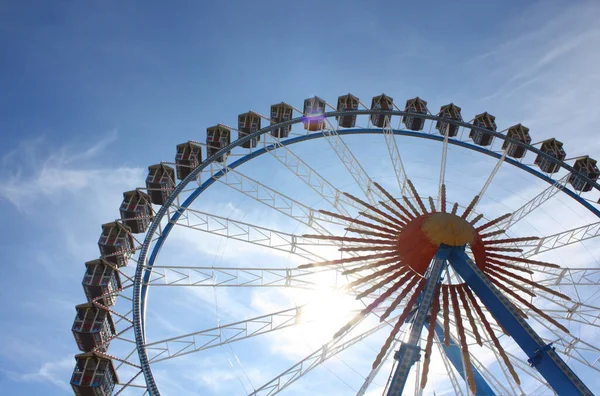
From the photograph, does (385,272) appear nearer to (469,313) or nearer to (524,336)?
(469,313)

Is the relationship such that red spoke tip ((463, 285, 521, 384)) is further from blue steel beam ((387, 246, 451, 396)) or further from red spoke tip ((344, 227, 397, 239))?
red spoke tip ((344, 227, 397, 239))

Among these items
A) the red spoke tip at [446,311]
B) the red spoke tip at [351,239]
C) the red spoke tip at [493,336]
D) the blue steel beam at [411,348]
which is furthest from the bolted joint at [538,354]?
the red spoke tip at [351,239]

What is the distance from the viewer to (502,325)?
1190 centimetres

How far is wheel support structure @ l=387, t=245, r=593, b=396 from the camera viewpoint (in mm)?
10484

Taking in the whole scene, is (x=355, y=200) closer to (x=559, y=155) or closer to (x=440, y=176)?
(x=440, y=176)

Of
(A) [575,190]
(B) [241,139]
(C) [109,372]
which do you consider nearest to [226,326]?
(C) [109,372]

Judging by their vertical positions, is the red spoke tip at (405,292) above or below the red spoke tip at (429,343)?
above

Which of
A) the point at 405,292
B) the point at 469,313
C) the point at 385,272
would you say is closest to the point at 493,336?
the point at 469,313

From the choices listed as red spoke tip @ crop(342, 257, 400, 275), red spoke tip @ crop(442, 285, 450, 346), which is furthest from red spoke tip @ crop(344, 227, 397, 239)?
red spoke tip @ crop(442, 285, 450, 346)

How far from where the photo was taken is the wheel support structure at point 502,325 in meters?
10.5

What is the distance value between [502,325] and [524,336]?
0.60 metres

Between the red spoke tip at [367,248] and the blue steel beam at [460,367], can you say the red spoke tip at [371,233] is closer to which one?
the red spoke tip at [367,248]

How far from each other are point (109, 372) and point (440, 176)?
1323cm

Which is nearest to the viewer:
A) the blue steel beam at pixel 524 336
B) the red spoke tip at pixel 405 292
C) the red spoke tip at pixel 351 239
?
the blue steel beam at pixel 524 336
